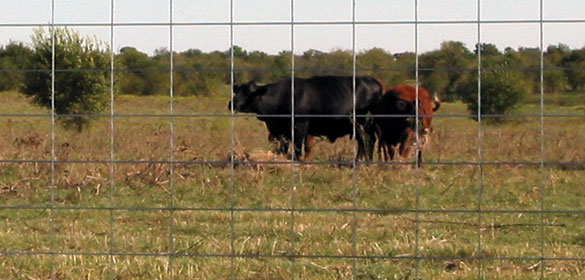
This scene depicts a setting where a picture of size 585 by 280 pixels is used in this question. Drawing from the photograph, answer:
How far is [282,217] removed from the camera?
743 centimetres

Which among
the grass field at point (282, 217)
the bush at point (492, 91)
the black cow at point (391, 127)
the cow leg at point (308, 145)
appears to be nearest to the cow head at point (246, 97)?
the cow leg at point (308, 145)

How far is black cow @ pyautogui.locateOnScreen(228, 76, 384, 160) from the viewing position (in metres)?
14.2

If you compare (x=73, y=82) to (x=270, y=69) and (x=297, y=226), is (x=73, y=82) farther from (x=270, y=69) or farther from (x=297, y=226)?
(x=270, y=69)

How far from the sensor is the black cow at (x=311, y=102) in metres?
14.2

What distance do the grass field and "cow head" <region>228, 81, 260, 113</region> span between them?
4.15 ft

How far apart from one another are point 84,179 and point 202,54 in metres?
4.55

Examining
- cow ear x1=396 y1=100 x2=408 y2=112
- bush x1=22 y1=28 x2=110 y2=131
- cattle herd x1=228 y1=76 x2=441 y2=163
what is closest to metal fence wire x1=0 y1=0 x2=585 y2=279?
cow ear x1=396 y1=100 x2=408 y2=112

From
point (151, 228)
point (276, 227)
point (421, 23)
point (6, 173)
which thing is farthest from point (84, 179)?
point (421, 23)

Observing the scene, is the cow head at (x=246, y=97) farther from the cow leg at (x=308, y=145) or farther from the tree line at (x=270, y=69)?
the cow leg at (x=308, y=145)

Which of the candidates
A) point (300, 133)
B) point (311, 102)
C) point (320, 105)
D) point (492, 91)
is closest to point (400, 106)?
point (300, 133)

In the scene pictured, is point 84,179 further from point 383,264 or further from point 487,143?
point 487,143

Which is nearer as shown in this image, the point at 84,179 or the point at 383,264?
the point at 383,264

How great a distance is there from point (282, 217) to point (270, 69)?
3758 mm

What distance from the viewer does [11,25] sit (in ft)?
13.6
